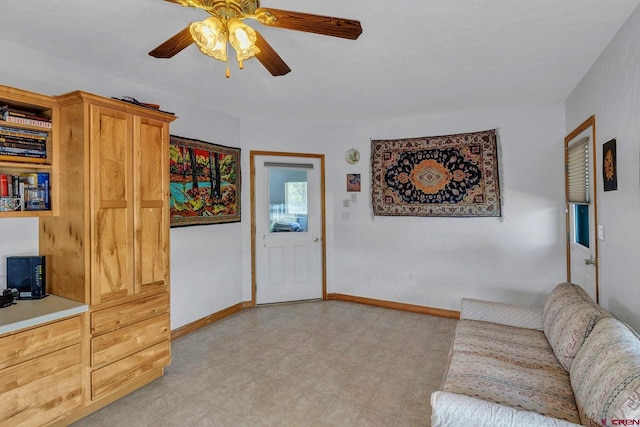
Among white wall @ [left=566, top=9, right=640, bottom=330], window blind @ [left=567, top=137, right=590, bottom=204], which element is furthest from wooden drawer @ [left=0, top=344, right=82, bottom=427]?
window blind @ [left=567, top=137, right=590, bottom=204]

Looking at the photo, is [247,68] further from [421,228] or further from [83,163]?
[421,228]

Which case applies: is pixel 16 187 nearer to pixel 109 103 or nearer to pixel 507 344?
pixel 109 103

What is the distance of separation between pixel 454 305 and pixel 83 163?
3940mm

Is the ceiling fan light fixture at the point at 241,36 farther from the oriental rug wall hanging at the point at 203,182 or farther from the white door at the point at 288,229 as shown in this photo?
the white door at the point at 288,229

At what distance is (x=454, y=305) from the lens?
4020 mm

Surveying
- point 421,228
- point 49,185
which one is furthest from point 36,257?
point 421,228

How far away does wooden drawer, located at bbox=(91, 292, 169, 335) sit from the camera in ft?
7.21

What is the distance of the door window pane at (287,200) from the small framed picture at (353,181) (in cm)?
60

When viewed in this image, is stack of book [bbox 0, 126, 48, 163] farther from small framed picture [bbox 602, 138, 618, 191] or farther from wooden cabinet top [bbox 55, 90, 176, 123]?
small framed picture [bbox 602, 138, 618, 191]

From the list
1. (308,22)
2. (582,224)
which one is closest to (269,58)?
(308,22)

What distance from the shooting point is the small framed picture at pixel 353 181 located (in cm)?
455

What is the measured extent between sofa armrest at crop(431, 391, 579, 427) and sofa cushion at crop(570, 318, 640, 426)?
161mm

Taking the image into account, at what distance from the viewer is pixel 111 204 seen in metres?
2.25

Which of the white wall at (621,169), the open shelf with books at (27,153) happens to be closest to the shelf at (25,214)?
the open shelf with books at (27,153)
